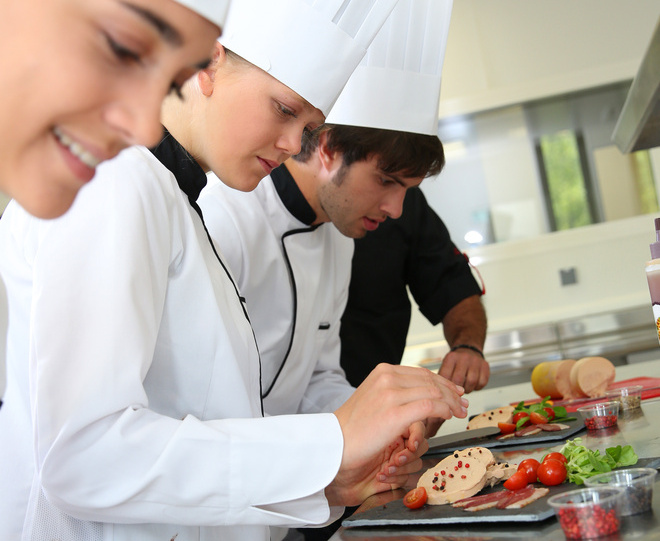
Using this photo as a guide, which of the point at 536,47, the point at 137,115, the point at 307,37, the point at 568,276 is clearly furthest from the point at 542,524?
the point at 536,47

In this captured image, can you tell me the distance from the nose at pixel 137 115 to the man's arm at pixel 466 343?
1705 mm

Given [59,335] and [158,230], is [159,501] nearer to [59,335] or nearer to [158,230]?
[59,335]

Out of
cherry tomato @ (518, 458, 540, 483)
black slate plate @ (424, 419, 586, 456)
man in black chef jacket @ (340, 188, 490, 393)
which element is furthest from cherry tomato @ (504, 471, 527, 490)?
man in black chef jacket @ (340, 188, 490, 393)

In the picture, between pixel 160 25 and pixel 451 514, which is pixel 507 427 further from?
pixel 160 25

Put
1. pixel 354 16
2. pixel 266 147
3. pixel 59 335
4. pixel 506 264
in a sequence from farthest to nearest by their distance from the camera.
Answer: pixel 506 264, pixel 354 16, pixel 266 147, pixel 59 335

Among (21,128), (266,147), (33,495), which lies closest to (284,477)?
(33,495)

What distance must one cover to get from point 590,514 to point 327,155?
1.24 metres

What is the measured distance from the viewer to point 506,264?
4.18 meters

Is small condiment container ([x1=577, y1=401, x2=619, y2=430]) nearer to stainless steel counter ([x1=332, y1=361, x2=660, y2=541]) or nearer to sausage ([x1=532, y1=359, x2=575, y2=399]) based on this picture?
stainless steel counter ([x1=332, y1=361, x2=660, y2=541])

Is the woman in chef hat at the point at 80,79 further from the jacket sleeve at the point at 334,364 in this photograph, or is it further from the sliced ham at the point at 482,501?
the jacket sleeve at the point at 334,364

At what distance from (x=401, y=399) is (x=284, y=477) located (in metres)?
0.20

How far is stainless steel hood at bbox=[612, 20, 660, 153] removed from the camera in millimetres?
1646

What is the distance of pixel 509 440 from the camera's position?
1416 millimetres

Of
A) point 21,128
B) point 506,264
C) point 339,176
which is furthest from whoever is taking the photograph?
point 506,264
